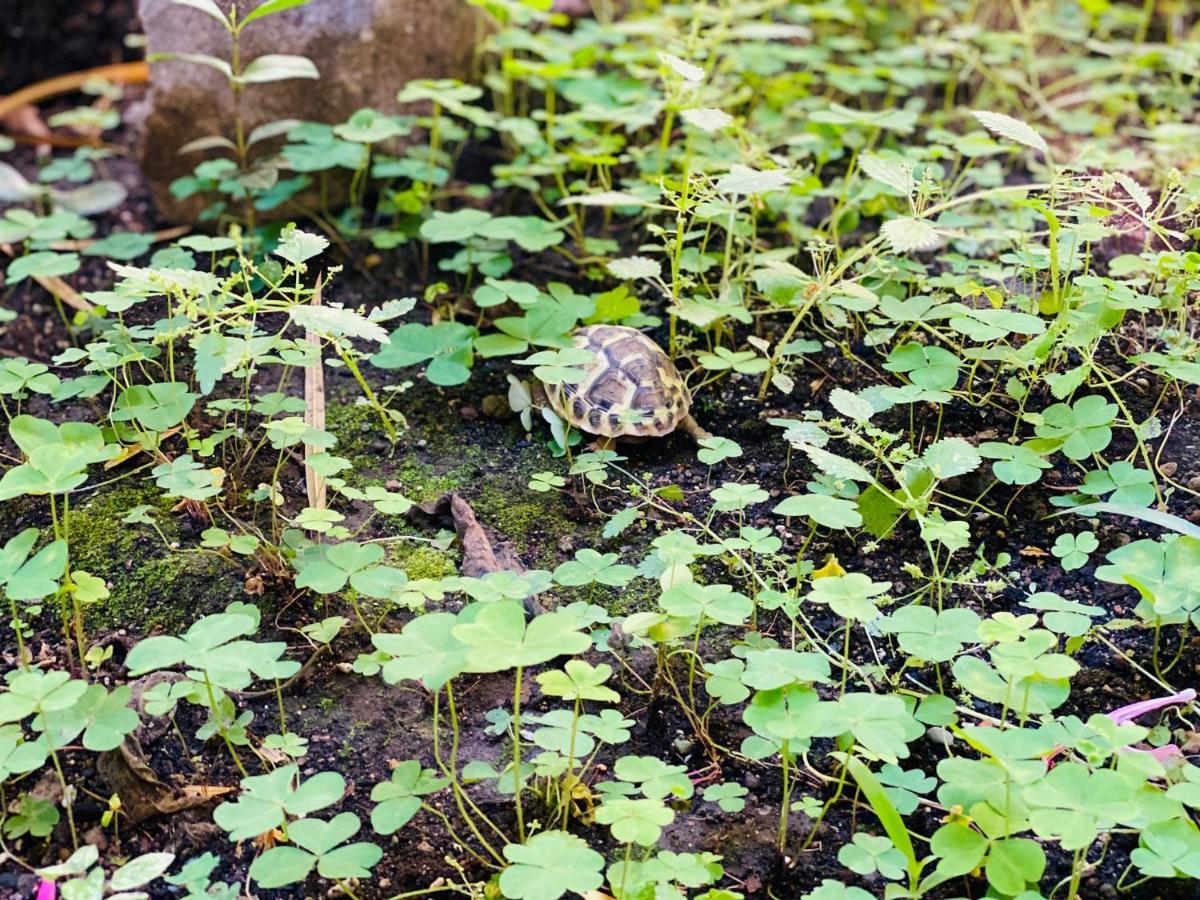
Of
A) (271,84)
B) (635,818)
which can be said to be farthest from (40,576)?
(271,84)

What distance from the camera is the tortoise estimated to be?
295 cm

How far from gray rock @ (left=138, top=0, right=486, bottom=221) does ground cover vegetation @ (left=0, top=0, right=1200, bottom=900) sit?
0.12m

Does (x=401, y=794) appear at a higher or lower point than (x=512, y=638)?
lower

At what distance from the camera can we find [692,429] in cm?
306

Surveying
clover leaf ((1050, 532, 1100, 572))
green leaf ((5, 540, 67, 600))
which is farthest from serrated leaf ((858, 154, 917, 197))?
green leaf ((5, 540, 67, 600))

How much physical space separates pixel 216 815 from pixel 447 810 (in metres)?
0.43

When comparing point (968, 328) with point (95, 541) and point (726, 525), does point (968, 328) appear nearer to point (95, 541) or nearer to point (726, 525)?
point (726, 525)

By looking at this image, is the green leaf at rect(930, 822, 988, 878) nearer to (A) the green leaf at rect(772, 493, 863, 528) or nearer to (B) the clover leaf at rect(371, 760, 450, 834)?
(A) the green leaf at rect(772, 493, 863, 528)

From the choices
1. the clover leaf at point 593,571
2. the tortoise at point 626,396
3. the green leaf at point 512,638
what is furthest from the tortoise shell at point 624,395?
the green leaf at point 512,638

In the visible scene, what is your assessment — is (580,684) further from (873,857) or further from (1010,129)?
(1010,129)

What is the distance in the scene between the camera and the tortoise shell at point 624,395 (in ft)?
9.66

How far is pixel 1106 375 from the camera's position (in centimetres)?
312

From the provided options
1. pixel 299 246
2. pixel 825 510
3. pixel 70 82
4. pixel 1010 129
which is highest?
pixel 1010 129

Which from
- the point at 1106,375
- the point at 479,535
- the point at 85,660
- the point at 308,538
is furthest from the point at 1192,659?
the point at 85,660
